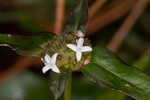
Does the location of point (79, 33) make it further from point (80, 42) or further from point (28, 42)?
point (28, 42)

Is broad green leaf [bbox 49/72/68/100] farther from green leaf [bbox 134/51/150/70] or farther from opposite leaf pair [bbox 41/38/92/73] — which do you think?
green leaf [bbox 134/51/150/70]

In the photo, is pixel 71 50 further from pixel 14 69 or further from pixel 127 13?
pixel 127 13

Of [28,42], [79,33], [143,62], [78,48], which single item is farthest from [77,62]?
[143,62]

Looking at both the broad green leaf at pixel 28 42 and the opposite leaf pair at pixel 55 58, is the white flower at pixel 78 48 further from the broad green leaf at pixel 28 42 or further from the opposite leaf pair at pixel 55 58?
the broad green leaf at pixel 28 42

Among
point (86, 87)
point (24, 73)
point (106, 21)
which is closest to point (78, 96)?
point (86, 87)

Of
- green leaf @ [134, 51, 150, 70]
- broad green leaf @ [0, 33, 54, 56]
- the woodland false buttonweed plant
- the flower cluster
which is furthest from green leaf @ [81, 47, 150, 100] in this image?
green leaf @ [134, 51, 150, 70]

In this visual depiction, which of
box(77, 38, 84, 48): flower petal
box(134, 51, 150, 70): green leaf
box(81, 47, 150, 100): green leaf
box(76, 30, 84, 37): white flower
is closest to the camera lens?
box(81, 47, 150, 100): green leaf

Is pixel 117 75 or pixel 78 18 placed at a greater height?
pixel 78 18
